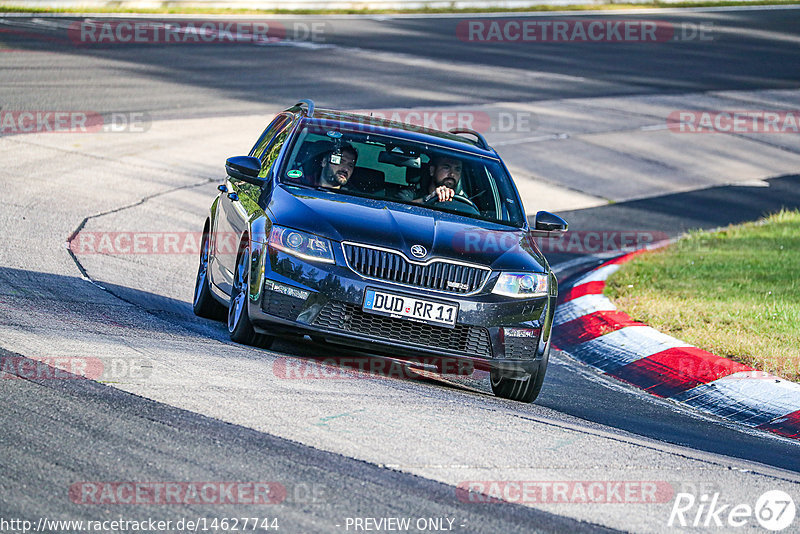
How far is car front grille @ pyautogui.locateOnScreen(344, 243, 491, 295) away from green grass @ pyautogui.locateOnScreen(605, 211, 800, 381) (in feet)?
9.37

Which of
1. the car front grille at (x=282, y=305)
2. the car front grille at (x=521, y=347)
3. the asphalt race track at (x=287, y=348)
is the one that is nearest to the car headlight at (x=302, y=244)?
the car front grille at (x=282, y=305)

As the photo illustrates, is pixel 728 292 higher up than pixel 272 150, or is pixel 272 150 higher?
pixel 272 150

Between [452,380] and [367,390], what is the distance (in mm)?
1563

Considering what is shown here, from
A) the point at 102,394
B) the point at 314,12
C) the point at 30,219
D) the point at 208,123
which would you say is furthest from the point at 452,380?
the point at 314,12

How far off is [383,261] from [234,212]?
5.66ft

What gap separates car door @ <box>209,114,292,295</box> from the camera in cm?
823

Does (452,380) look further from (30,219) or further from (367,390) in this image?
(30,219)

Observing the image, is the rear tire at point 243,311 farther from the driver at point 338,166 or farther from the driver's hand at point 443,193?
the driver's hand at point 443,193

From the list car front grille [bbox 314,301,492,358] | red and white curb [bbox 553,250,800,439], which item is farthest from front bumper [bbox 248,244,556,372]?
red and white curb [bbox 553,250,800,439]

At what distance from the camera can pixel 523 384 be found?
304 inches

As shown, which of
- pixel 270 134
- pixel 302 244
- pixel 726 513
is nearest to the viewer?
pixel 726 513

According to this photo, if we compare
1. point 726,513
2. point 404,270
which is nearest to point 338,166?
point 404,270

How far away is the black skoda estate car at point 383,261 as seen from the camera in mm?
7207

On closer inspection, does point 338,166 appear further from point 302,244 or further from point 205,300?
point 205,300
